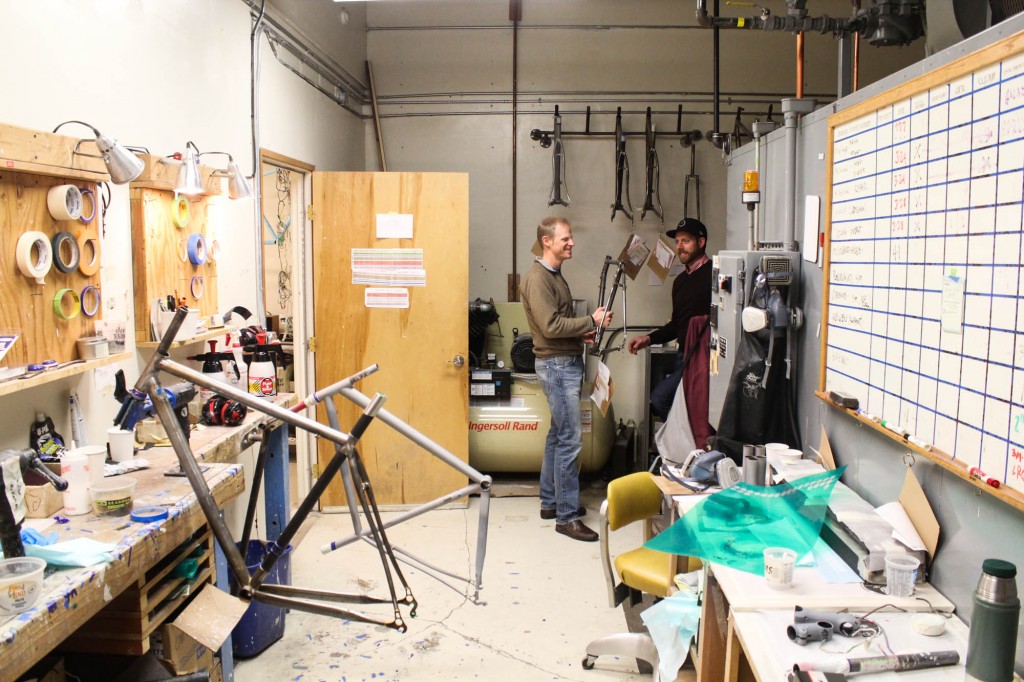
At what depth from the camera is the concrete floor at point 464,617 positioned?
8.73 ft

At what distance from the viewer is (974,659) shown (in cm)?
135

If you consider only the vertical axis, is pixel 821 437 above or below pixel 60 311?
below

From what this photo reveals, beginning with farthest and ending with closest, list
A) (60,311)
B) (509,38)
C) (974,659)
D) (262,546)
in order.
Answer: (509,38) < (262,546) < (60,311) < (974,659)

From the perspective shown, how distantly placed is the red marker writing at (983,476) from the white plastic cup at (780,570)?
44cm

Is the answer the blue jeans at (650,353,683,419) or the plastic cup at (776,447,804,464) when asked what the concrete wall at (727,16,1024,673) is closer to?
the plastic cup at (776,447,804,464)

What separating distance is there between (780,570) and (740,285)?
114 centimetres

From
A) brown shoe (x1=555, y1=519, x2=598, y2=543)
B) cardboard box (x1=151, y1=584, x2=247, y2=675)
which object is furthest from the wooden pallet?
brown shoe (x1=555, y1=519, x2=598, y2=543)

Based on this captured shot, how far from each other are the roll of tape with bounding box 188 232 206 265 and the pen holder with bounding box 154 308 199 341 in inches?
7.8

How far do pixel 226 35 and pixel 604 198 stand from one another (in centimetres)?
276

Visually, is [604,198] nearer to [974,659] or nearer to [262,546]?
[262,546]

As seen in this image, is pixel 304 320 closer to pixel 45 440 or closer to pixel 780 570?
pixel 45 440

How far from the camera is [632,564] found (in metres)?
2.60

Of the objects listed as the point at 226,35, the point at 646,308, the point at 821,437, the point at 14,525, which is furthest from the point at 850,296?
the point at 646,308

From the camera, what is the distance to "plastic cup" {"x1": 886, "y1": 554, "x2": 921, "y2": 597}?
5.68ft
